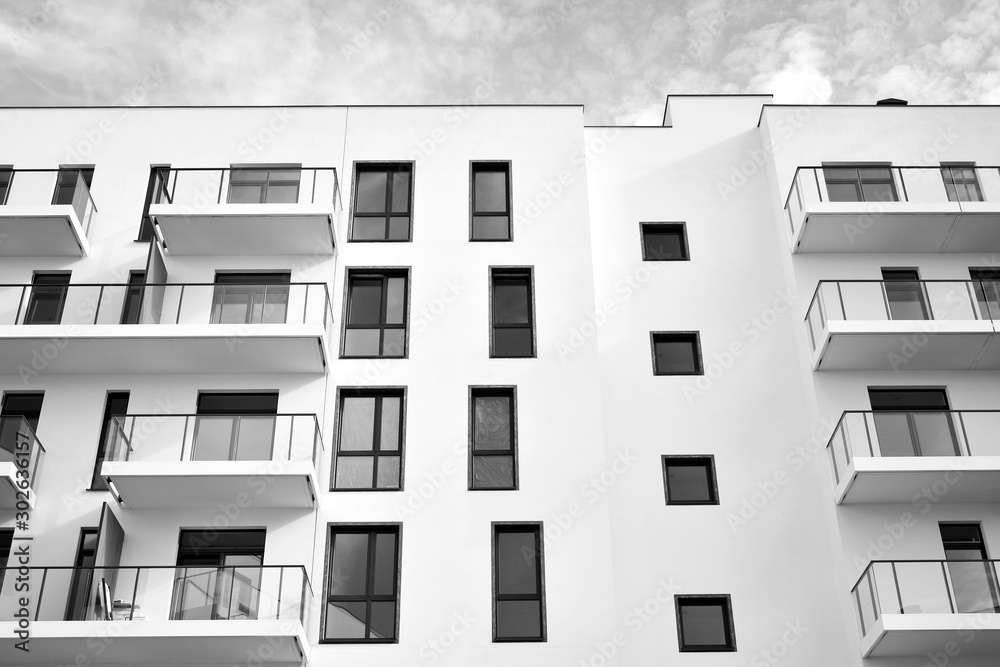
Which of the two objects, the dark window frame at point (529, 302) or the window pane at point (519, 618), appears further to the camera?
the dark window frame at point (529, 302)

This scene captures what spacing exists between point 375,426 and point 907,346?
33.0 feet

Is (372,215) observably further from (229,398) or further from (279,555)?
(279,555)

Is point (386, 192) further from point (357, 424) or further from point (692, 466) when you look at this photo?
point (692, 466)

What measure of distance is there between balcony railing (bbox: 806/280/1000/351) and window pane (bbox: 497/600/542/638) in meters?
7.48

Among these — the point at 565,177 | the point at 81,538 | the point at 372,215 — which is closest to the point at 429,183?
the point at 372,215

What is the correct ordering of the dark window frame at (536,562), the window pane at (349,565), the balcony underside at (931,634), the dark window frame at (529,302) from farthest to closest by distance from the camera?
the dark window frame at (529,302)
the window pane at (349,565)
the dark window frame at (536,562)
the balcony underside at (931,634)

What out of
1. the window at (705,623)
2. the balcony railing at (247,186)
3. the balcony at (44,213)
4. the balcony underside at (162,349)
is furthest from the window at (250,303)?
the window at (705,623)

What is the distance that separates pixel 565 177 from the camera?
22.4m

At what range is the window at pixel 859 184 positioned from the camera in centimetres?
2220

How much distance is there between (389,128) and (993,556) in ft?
47.4

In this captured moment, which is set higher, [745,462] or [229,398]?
[229,398]

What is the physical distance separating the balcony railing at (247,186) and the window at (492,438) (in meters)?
5.14

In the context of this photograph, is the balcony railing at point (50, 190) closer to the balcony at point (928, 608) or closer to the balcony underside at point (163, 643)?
the balcony underside at point (163, 643)

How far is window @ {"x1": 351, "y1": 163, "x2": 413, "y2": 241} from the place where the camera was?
2192cm
